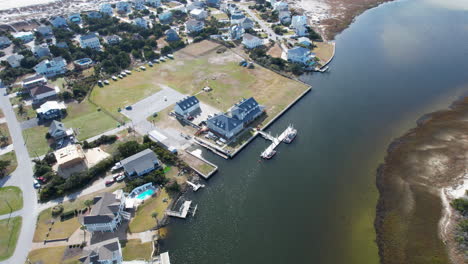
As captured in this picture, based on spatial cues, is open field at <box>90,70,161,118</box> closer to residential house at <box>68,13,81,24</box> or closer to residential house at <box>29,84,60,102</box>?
residential house at <box>29,84,60,102</box>

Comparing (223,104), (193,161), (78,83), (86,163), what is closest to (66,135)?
A: (86,163)

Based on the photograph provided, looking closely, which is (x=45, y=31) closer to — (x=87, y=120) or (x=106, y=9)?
(x=106, y=9)

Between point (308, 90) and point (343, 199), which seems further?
→ point (308, 90)

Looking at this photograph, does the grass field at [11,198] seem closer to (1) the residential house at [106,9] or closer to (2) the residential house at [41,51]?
(2) the residential house at [41,51]

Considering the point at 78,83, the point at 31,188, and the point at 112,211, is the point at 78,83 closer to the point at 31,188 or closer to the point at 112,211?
the point at 31,188

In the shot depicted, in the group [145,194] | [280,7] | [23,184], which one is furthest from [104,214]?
[280,7]
